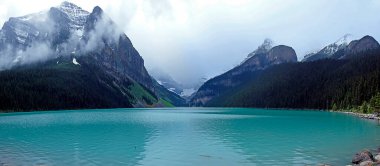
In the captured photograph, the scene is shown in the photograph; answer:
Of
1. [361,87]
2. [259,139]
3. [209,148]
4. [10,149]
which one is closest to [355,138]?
[259,139]

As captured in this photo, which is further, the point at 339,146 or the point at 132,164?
the point at 339,146

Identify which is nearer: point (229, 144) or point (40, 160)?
point (40, 160)

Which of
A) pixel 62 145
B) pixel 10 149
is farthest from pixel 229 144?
pixel 10 149

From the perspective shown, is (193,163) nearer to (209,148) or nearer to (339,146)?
(209,148)

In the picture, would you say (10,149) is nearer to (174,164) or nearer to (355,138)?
(174,164)

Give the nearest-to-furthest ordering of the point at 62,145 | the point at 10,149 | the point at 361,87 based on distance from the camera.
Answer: the point at 10,149
the point at 62,145
the point at 361,87

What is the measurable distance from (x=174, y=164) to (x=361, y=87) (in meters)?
163

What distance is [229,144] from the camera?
59.8m

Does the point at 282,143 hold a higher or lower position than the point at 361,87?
lower

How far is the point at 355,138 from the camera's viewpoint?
215 feet

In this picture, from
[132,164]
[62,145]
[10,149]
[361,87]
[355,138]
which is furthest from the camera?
[361,87]

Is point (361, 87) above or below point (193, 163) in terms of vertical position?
above

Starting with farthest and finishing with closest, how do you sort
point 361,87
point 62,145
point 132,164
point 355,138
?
1. point 361,87
2. point 355,138
3. point 62,145
4. point 132,164

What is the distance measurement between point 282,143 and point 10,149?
4135 cm
